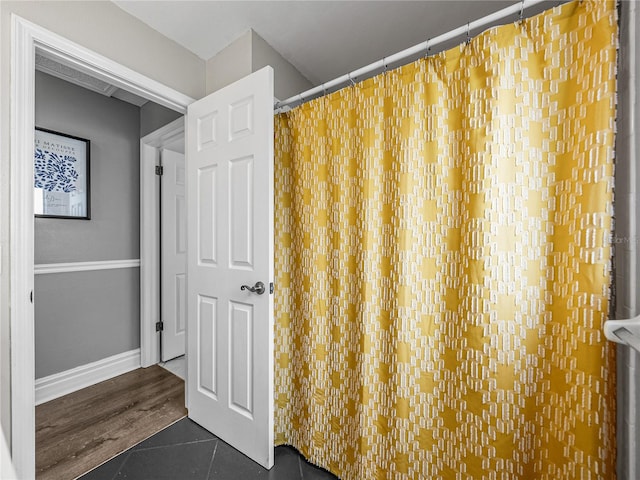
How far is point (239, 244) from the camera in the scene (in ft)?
4.76

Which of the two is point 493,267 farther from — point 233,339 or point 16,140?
point 16,140

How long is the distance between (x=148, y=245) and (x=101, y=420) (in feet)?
4.21

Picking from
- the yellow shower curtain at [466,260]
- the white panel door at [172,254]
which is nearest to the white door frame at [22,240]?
the yellow shower curtain at [466,260]

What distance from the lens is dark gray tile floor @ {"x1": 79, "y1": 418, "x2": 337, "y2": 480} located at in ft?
4.49

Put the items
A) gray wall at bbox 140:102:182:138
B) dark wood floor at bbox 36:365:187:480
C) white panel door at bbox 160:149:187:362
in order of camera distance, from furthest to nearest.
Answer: white panel door at bbox 160:149:187:362 → gray wall at bbox 140:102:182:138 → dark wood floor at bbox 36:365:187:480

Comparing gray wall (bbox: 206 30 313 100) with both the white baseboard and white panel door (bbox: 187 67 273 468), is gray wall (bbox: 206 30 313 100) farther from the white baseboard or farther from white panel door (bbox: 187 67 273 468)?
the white baseboard

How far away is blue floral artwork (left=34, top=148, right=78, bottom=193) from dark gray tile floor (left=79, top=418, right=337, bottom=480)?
1.82 metres

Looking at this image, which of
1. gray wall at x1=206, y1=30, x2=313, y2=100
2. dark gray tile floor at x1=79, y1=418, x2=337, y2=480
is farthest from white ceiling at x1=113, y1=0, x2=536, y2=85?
dark gray tile floor at x1=79, y1=418, x2=337, y2=480

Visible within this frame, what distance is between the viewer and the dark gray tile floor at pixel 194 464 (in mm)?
1367

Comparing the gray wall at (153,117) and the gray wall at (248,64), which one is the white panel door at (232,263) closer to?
the gray wall at (248,64)

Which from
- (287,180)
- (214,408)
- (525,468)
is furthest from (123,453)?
(525,468)

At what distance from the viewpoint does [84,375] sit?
2.16m

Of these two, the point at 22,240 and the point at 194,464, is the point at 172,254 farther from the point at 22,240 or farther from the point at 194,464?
the point at 194,464

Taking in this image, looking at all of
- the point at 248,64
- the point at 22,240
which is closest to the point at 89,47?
the point at 248,64
